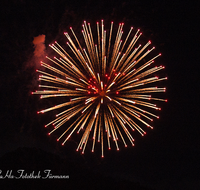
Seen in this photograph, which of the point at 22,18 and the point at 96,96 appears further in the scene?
the point at 22,18

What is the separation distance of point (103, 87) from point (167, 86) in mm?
2450

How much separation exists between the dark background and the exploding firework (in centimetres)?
45

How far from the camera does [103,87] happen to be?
6.54 meters

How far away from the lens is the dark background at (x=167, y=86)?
280 inches

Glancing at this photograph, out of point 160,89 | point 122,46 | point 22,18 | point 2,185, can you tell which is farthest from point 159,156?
point 22,18

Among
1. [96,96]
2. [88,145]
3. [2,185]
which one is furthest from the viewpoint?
[88,145]

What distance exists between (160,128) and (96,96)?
274cm

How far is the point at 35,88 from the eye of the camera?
7141mm

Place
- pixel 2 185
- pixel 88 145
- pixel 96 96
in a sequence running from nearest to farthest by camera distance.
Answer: pixel 2 185 < pixel 96 96 < pixel 88 145

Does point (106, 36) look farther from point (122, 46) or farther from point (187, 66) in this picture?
point (187, 66)

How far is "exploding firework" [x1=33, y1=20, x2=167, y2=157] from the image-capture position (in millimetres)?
6465

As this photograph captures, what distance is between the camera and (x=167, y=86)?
7098mm

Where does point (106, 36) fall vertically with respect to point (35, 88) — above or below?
above

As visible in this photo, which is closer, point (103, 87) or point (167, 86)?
point (103, 87)
